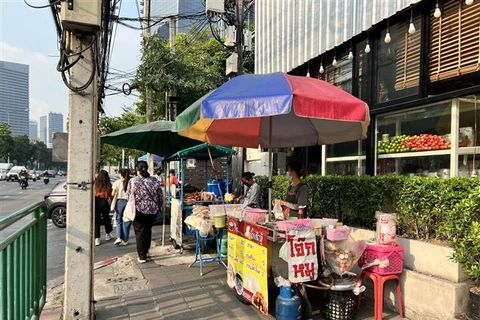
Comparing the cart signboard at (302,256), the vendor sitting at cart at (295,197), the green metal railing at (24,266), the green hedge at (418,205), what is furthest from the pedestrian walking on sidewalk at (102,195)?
the cart signboard at (302,256)

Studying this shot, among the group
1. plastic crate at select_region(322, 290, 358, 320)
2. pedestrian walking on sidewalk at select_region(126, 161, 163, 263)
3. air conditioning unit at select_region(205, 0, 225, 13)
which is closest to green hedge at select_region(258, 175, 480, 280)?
plastic crate at select_region(322, 290, 358, 320)

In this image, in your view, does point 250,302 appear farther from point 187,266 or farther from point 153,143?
point 153,143

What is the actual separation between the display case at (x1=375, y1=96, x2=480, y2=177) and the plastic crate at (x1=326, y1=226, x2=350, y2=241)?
8.12 feet

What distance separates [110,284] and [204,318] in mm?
1880

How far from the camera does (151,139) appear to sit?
8.12 meters

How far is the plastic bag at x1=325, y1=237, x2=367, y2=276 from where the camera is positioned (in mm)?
3812

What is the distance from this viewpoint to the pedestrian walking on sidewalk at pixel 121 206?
8.25 meters

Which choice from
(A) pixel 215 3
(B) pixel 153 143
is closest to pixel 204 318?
→ (B) pixel 153 143

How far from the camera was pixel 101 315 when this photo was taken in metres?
4.10

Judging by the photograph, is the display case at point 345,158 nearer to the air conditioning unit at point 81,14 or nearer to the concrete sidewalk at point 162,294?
the concrete sidewalk at point 162,294

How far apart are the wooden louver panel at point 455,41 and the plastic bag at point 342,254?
126 inches

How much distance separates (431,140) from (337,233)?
9.46 ft

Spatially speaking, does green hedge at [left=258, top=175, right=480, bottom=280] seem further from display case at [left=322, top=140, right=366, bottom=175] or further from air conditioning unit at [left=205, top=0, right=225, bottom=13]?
air conditioning unit at [left=205, top=0, right=225, bottom=13]

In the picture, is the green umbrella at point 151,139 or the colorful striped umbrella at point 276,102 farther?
the green umbrella at point 151,139
